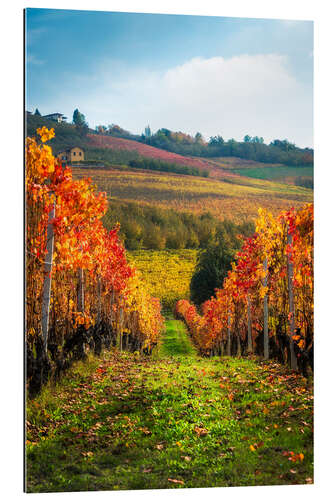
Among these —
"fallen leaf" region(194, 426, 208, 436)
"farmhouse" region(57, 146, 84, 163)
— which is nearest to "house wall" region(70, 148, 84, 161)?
"farmhouse" region(57, 146, 84, 163)

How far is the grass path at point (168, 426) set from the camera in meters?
3.74

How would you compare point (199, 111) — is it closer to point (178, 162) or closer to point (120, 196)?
point (178, 162)

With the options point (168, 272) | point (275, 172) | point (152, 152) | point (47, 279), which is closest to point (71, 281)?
point (47, 279)

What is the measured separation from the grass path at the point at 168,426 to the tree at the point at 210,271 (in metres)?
0.64

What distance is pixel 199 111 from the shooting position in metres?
4.50

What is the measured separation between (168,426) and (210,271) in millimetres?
1464

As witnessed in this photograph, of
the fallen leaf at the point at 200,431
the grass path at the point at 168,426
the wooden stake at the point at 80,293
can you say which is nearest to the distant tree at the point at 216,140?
the wooden stake at the point at 80,293

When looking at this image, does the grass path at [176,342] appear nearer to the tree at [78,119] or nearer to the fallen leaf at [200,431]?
the fallen leaf at [200,431]

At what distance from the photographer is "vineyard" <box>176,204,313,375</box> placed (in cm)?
445

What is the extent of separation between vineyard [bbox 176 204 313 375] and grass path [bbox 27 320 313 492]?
0.76 ft
